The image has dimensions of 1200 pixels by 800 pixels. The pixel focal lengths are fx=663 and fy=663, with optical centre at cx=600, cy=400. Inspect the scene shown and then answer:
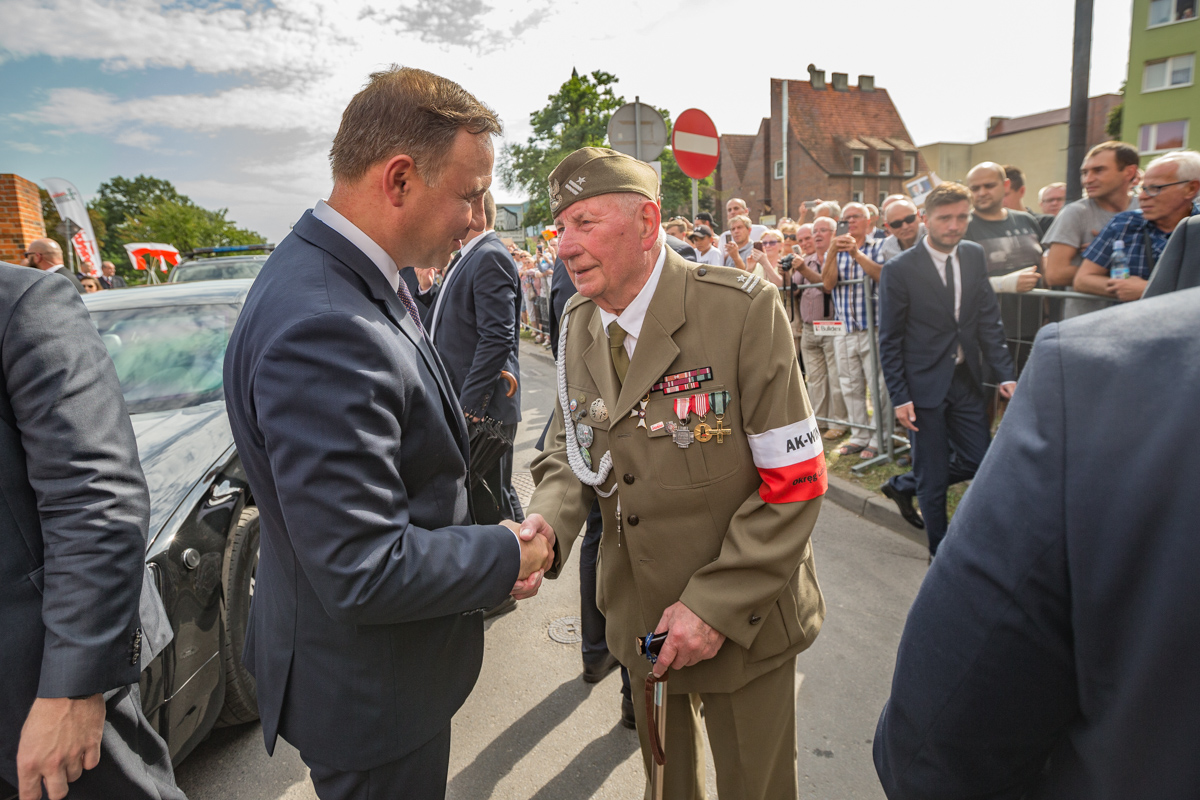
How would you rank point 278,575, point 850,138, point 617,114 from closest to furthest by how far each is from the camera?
Answer: point 278,575, point 617,114, point 850,138

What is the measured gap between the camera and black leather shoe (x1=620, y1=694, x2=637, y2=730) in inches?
114

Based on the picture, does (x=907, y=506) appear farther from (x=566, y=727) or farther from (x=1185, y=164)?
(x=566, y=727)

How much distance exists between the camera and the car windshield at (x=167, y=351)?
333 centimetres

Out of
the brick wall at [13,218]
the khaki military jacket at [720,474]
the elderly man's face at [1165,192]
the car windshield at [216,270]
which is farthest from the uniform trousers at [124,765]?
the brick wall at [13,218]

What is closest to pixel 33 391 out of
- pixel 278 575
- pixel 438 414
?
pixel 278 575

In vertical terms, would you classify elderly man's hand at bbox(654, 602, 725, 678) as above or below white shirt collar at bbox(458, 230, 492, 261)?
below

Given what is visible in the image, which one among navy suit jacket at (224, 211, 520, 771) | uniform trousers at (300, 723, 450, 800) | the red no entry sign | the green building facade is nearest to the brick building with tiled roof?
the green building facade

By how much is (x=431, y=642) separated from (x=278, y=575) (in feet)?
1.26

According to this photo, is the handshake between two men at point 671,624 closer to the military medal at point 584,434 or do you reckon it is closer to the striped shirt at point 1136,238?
the military medal at point 584,434

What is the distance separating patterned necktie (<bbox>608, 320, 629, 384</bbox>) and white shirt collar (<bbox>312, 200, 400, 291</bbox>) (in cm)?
71

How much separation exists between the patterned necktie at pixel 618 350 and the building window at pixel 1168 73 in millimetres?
45128

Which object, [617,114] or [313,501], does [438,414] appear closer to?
[313,501]

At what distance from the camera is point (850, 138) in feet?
140

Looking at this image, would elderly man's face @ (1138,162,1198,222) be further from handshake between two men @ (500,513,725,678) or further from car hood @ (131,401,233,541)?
car hood @ (131,401,233,541)
